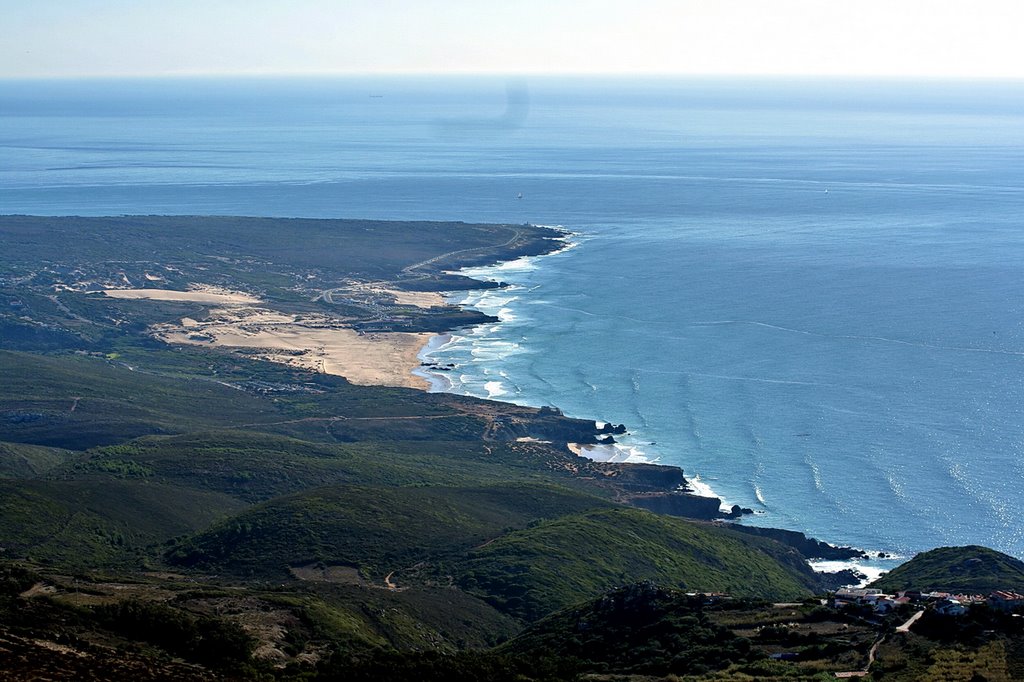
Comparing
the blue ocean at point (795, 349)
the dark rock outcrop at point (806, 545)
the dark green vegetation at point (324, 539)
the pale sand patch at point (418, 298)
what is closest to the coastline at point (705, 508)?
the dark rock outcrop at point (806, 545)

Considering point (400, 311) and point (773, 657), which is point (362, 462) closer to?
point (773, 657)

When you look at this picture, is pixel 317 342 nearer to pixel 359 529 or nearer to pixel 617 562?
pixel 359 529

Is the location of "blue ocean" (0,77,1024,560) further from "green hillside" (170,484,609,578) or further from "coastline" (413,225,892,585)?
"green hillside" (170,484,609,578)

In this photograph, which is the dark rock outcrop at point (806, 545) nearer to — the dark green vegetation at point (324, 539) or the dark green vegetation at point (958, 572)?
the dark green vegetation at point (324, 539)

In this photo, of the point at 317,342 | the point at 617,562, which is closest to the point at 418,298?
the point at 317,342

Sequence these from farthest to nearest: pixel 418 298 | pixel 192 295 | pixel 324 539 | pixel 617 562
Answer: pixel 418 298, pixel 192 295, pixel 617 562, pixel 324 539

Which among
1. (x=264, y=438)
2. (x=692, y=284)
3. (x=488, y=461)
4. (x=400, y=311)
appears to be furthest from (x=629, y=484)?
(x=692, y=284)
